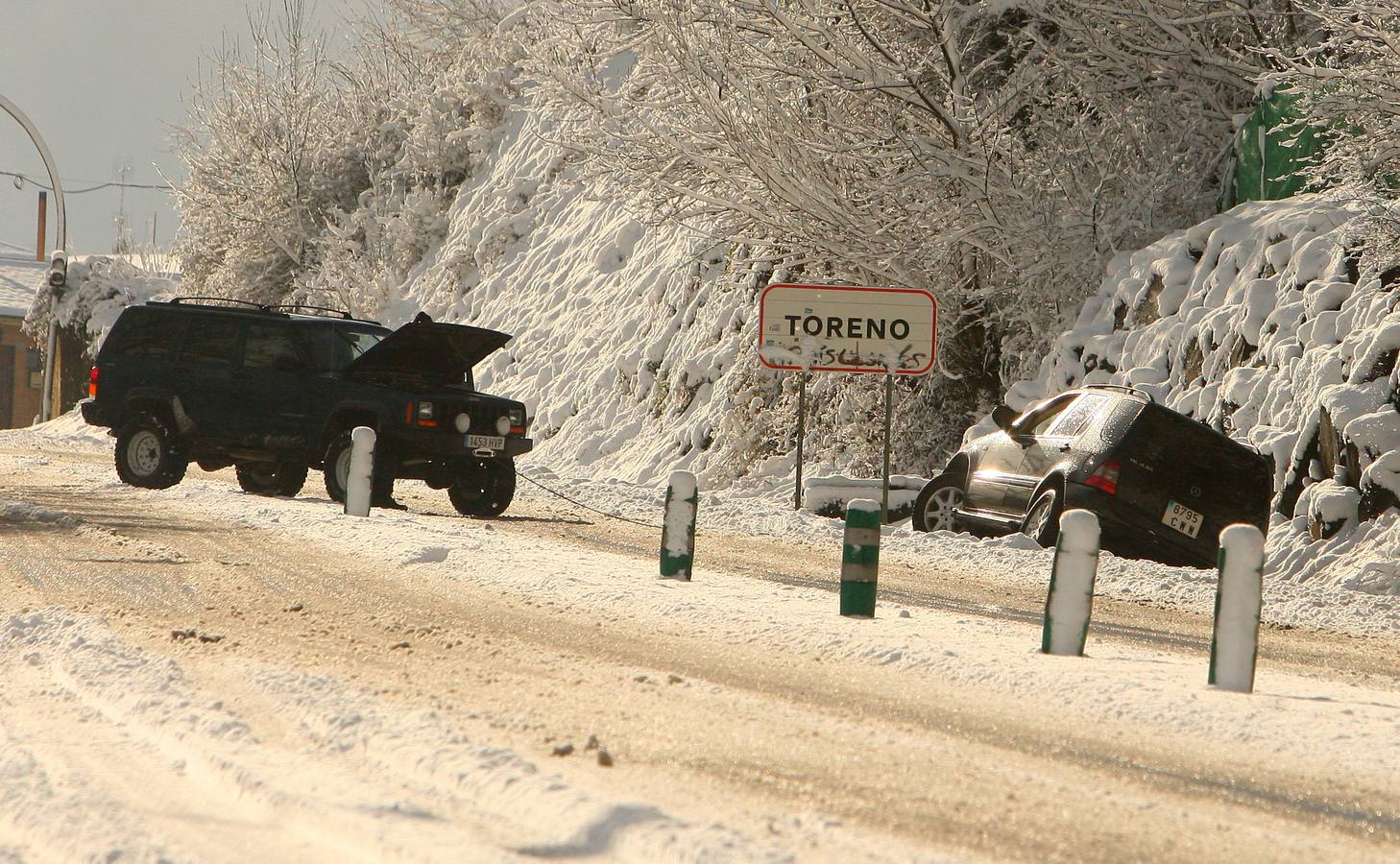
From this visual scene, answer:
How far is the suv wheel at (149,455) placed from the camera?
647 inches

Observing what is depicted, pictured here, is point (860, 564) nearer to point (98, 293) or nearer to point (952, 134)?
point (952, 134)

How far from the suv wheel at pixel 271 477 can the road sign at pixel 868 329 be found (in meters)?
5.60

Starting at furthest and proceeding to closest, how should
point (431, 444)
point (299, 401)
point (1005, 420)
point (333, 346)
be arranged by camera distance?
point (333, 346), point (299, 401), point (431, 444), point (1005, 420)

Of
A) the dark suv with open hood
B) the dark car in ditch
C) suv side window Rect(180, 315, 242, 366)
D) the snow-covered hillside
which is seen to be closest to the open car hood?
the dark suv with open hood

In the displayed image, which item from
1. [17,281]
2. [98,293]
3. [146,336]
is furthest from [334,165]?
[17,281]

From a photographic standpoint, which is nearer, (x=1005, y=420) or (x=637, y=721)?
(x=637, y=721)

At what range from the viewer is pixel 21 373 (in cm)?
6700

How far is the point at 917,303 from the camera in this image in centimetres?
1547

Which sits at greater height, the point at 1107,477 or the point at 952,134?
the point at 952,134

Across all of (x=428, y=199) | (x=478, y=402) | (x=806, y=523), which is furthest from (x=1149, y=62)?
(x=428, y=199)

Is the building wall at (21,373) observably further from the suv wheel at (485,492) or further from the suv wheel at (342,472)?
the suv wheel at (485,492)

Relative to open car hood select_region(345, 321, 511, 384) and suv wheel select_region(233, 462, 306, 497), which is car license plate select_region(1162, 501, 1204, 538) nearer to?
open car hood select_region(345, 321, 511, 384)

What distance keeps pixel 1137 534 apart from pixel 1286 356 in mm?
3504

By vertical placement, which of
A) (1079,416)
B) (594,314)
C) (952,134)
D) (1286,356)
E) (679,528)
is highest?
(952,134)
